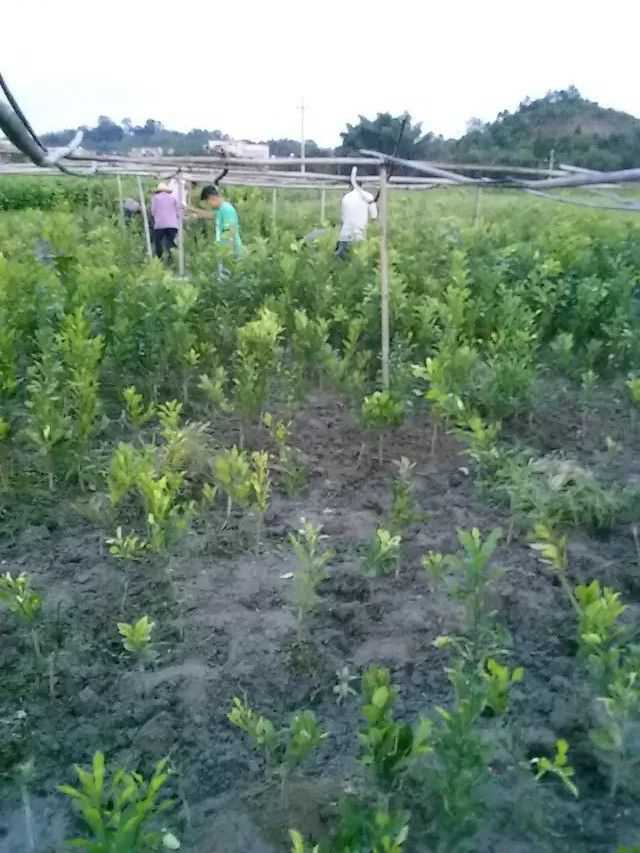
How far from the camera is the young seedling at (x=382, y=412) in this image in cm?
513

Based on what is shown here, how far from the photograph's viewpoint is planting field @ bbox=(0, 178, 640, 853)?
278cm

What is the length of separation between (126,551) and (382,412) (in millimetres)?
1759

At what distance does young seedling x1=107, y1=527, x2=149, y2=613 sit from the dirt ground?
46mm

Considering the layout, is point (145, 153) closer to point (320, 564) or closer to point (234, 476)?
point (234, 476)

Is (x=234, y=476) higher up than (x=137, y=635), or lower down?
higher up

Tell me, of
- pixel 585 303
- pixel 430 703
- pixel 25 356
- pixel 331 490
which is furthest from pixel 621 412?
pixel 25 356

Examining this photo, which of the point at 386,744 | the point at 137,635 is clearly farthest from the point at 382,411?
the point at 386,744

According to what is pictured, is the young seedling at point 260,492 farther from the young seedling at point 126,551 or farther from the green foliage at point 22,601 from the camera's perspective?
the green foliage at point 22,601

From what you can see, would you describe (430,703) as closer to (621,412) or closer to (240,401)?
(240,401)

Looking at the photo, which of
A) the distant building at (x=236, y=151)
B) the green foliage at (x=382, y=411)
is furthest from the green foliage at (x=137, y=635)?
the distant building at (x=236, y=151)

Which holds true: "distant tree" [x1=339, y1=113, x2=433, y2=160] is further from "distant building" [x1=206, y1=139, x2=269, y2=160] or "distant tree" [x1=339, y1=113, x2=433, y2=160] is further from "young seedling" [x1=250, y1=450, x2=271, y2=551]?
"young seedling" [x1=250, y1=450, x2=271, y2=551]

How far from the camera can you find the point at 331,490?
512 cm

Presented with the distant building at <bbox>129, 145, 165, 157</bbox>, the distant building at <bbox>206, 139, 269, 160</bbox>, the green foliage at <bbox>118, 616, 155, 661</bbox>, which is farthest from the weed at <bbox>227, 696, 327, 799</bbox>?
the distant building at <bbox>129, 145, 165, 157</bbox>

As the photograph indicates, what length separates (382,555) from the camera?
13.3 ft
